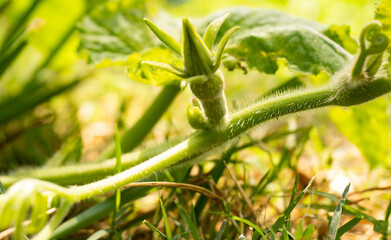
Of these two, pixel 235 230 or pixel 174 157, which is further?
pixel 235 230

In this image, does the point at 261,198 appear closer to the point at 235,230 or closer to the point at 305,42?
the point at 235,230

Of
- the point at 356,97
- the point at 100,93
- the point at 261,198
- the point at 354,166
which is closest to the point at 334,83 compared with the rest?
the point at 356,97

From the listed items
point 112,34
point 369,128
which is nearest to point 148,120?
point 112,34

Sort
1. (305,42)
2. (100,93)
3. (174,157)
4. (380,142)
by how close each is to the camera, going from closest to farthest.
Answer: (174,157) < (305,42) < (380,142) < (100,93)

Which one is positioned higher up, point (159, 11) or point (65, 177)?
point (159, 11)

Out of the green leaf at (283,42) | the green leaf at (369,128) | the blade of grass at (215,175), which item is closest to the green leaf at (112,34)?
the green leaf at (283,42)

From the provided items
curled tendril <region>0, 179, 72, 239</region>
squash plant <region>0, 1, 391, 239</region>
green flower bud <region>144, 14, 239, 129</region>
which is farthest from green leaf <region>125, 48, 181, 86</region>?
curled tendril <region>0, 179, 72, 239</region>

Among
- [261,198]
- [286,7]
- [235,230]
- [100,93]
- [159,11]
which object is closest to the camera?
[235,230]
